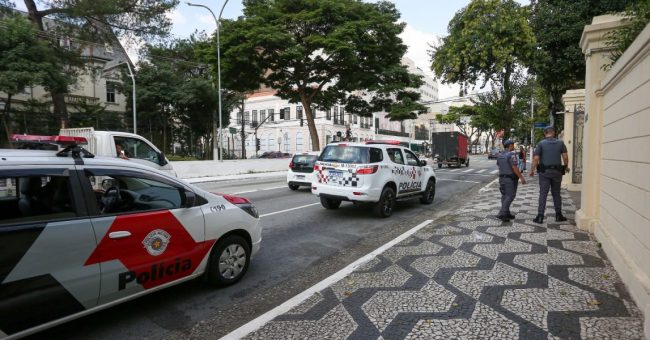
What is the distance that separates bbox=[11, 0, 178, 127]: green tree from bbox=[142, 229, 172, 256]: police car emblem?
74.3 ft

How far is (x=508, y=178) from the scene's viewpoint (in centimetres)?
787

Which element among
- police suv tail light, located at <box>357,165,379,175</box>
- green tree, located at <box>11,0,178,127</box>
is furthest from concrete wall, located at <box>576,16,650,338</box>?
green tree, located at <box>11,0,178,127</box>

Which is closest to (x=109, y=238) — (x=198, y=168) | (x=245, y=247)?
(x=245, y=247)

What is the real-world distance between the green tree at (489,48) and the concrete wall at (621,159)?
938 centimetres

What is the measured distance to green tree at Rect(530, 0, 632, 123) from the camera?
14.2 meters

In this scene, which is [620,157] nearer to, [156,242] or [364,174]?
[364,174]

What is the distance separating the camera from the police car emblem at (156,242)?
3529 mm

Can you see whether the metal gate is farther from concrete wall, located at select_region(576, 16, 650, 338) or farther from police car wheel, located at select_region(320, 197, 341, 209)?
police car wheel, located at select_region(320, 197, 341, 209)

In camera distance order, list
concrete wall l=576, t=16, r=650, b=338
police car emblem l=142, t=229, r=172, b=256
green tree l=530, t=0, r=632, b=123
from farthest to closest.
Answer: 1. green tree l=530, t=0, r=632, b=123
2. concrete wall l=576, t=16, r=650, b=338
3. police car emblem l=142, t=229, r=172, b=256

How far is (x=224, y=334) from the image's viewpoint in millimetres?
3359

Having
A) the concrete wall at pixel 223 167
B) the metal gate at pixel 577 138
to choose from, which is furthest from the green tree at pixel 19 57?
the metal gate at pixel 577 138

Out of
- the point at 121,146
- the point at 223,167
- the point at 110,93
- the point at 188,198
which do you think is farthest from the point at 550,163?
the point at 110,93

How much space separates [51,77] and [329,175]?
820 inches

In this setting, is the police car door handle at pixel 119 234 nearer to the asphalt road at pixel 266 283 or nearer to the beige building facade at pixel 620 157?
the asphalt road at pixel 266 283
